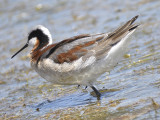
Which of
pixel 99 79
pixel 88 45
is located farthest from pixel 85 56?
pixel 99 79

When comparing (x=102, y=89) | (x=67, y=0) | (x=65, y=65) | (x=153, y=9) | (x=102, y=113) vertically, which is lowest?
(x=102, y=113)

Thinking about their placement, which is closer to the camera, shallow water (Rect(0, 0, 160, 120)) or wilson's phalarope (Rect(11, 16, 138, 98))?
shallow water (Rect(0, 0, 160, 120))

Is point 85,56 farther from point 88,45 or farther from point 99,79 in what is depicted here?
point 99,79

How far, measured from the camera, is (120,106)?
584 cm

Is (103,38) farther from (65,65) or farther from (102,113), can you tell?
(102,113)

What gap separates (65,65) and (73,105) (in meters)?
0.72

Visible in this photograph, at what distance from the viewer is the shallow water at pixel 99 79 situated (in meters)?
6.03

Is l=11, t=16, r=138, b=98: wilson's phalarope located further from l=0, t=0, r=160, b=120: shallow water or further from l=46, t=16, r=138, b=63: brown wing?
l=0, t=0, r=160, b=120: shallow water

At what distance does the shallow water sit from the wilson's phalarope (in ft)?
1.06

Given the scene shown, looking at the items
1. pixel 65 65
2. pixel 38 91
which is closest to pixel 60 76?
pixel 65 65

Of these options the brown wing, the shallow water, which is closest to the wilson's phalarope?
the brown wing

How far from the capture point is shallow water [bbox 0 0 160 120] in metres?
6.03

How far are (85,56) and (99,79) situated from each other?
1243 mm

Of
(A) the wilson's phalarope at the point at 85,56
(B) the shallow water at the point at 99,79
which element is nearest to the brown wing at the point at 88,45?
(A) the wilson's phalarope at the point at 85,56
